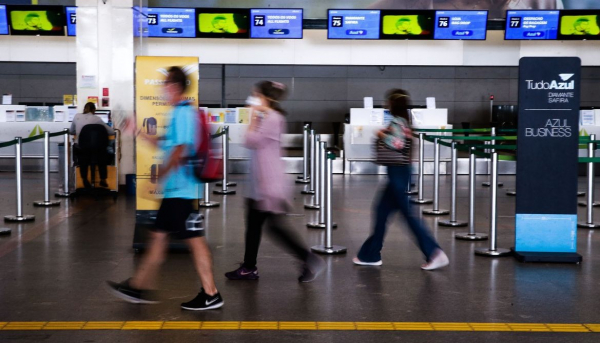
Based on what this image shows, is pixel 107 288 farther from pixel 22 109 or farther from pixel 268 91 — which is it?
pixel 22 109

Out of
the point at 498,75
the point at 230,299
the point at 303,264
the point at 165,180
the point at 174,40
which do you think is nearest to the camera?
the point at 165,180

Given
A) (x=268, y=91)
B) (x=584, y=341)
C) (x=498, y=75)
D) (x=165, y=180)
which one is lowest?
(x=584, y=341)

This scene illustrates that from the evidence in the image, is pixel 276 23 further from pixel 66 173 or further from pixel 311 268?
pixel 311 268

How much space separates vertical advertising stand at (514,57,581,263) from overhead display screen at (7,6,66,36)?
40.5 feet

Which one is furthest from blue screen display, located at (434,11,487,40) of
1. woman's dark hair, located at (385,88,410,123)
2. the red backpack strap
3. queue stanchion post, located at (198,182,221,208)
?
the red backpack strap

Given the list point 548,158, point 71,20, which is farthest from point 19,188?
point 71,20

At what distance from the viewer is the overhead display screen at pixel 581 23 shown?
17344mm

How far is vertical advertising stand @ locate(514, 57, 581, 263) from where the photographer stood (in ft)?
24.6

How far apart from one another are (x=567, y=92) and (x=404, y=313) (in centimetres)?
304

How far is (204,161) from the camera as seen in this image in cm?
561

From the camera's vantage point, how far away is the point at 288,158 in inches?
679

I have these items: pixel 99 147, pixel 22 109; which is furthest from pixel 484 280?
pixel 22 109

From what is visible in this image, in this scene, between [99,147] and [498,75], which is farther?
[498,75]

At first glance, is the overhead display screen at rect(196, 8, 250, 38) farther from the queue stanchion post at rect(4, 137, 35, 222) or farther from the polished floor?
the polished floor
